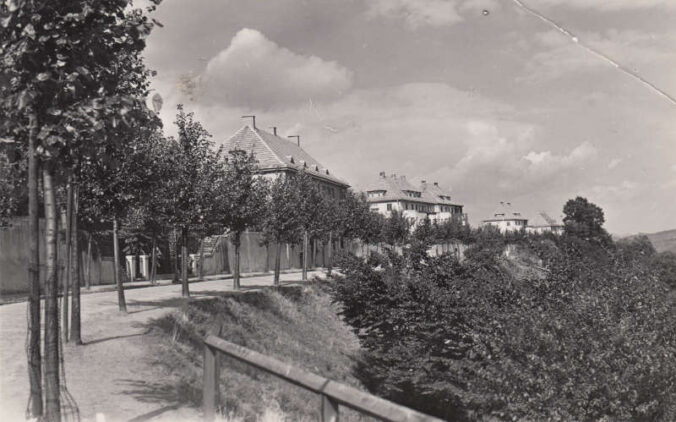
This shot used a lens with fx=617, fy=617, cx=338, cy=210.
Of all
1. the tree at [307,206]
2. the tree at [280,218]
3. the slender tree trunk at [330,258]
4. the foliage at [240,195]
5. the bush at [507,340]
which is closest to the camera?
the bush at [507,340]

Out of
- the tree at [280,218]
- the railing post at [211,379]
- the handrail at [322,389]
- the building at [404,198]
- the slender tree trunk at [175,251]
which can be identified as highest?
the building at [404,198]

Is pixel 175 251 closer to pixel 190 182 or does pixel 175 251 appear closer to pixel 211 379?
pixel 190 182

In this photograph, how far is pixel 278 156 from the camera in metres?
59.1

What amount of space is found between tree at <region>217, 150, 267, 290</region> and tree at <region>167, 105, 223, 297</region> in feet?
6.35

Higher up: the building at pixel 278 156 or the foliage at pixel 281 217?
the building at pixel 278 156

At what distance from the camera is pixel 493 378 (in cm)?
1444

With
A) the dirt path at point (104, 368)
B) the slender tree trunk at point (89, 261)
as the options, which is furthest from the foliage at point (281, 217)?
the dirt path at point (104, 368)

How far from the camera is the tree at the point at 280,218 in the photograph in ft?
93.8

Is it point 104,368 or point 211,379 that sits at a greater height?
point 211,379

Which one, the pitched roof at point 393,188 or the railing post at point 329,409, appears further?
the pitched roof at point 393,188

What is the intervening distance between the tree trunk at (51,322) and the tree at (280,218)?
873 inches

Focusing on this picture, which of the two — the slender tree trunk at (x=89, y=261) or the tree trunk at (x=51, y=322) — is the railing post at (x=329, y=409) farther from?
the slender tree trunk at (x=89, y=261)

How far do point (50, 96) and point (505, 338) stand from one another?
1272 centimetres

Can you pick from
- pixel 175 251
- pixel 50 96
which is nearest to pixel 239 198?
pixel 175 251
